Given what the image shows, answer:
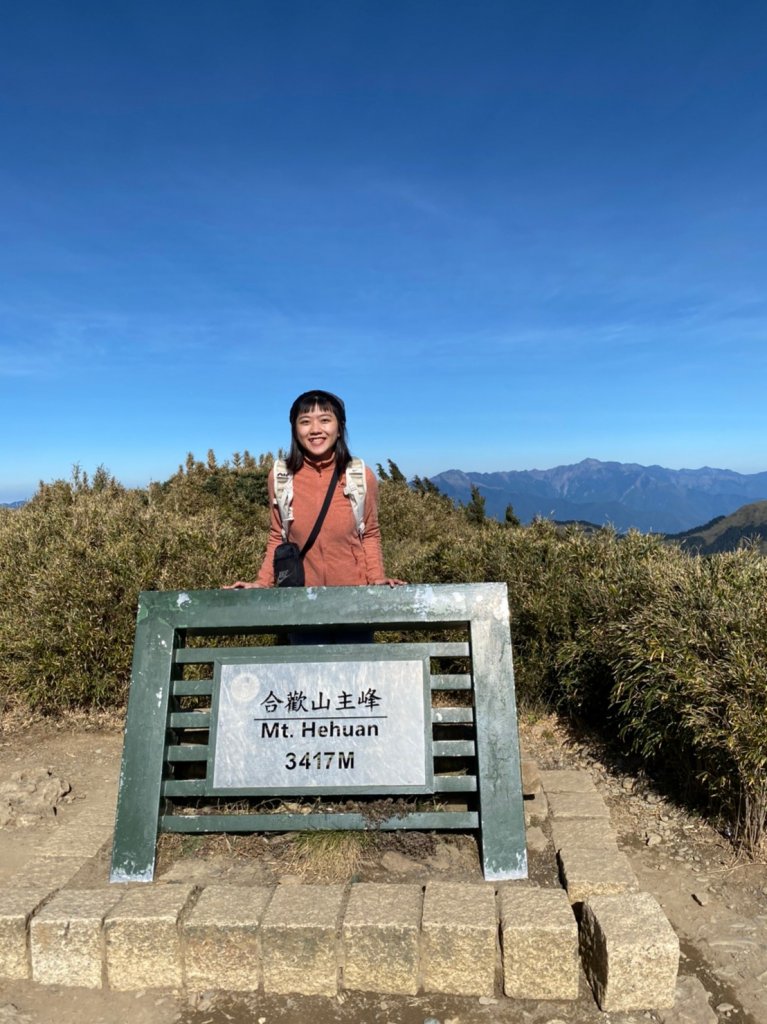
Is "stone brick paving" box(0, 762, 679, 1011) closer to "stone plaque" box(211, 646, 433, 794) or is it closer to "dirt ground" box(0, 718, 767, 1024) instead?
"dirt ground" box(0, 718, 767, 1024)

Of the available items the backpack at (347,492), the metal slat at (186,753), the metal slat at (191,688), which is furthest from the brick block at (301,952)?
the backpack at (347,492)

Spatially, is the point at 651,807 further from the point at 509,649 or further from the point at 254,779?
the point at 254,779

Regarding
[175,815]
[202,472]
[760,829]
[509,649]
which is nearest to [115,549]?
[175,815]

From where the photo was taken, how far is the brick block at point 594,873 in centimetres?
Result: 257

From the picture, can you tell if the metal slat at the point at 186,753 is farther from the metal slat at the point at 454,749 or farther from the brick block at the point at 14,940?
the metal slat at the point at 454,749

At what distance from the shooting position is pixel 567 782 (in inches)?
139

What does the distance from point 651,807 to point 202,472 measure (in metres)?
13.4

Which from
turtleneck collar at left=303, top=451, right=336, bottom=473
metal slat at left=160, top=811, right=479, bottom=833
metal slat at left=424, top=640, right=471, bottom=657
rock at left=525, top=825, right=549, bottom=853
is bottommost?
rock at left=525, top=825, right=549, bottom=853

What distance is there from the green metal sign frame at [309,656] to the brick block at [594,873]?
0.57 feet

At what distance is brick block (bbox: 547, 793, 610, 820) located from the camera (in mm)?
3158

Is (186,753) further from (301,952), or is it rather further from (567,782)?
(567,782)

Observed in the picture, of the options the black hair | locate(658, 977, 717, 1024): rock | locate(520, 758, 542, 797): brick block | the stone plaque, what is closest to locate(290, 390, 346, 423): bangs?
the black hair

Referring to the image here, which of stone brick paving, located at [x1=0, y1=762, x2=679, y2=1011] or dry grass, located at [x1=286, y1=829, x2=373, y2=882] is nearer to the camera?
stone brick paving, located at [x1=0, y1=762, x2=679, y2=1011]

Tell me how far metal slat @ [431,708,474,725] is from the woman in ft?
2.21
